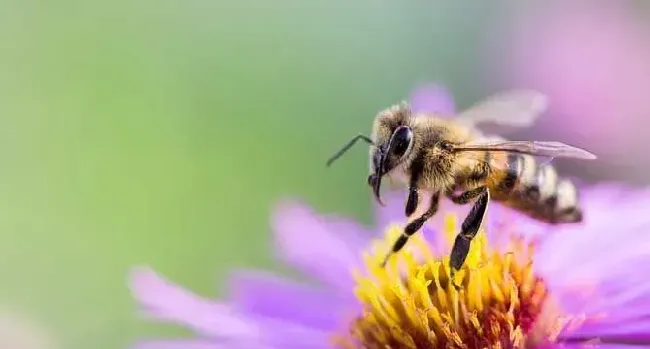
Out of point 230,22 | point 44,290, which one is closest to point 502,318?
point 44,290

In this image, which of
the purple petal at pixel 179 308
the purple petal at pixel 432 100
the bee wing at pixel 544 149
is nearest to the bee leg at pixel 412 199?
the bee wing at pixel 544 149

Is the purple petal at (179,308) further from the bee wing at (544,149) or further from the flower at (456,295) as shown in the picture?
the bee wing at (544,149)

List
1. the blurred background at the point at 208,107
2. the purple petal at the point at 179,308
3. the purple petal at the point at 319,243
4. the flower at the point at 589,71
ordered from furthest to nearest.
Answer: the blurred background at the point at 208,107 < the flower at the point at 589,71 < the purple petal at the point at 319,243 < the purple petal at the point at 179,308

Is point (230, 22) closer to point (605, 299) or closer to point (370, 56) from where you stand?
point (370, 56)

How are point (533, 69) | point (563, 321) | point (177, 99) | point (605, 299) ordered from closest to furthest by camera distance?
1. point (563, 321)
2. point (605, 299)
3. point (533, 69)
4. point (177, 99)

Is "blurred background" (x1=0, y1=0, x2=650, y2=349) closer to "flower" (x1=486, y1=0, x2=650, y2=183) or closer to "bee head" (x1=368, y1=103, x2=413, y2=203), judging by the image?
"flower" (x1=486, y1=0, x2=650, y2=183)

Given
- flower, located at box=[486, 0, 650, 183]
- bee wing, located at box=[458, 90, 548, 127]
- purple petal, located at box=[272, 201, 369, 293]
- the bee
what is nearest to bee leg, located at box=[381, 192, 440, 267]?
the bee
